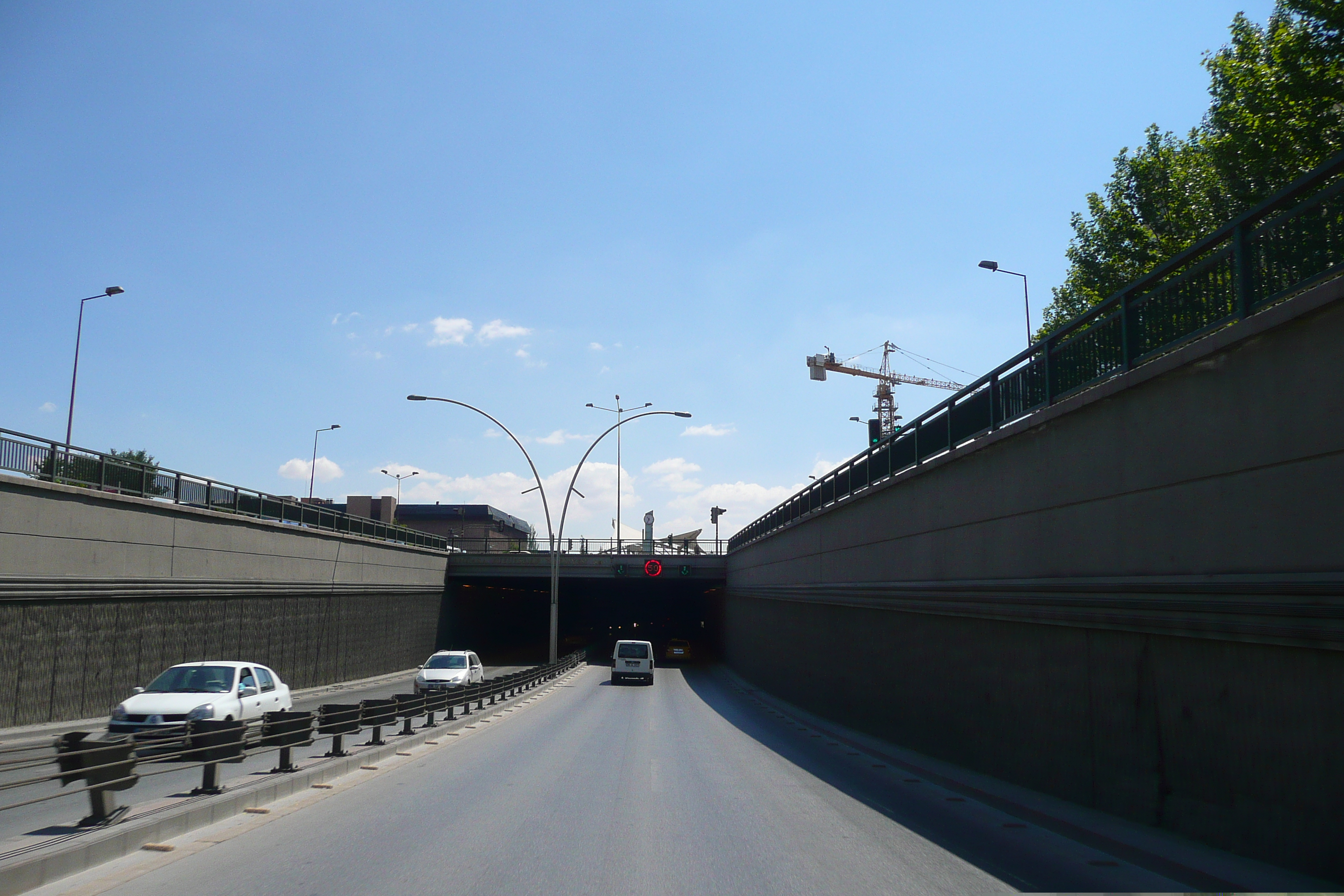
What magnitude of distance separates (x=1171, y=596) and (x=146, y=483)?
24.3 metres

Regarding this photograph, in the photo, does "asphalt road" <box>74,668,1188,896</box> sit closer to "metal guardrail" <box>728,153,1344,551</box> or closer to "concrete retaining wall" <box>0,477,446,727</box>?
"metal guardrail" <box>728,153,1344,551</box>

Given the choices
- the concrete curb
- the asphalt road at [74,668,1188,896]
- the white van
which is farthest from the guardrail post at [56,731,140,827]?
the white van

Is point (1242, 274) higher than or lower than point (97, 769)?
higher

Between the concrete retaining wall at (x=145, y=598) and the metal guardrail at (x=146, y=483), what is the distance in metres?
0.36

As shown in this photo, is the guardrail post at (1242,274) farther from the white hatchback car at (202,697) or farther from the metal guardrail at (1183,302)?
the white hatchback car at (202,697)

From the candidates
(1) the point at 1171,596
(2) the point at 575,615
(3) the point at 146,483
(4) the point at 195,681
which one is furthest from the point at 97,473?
(2) the point at 575,615

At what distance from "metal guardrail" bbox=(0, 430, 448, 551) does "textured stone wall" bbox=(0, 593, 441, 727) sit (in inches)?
109

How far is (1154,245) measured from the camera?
147 ft

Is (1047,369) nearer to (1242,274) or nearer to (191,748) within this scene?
(1242,274)

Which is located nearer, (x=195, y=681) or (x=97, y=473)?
(x=195, y=681)

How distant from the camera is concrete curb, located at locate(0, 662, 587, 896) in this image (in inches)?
279

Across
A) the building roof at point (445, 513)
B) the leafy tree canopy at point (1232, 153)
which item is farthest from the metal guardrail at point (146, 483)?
the building roof at point (445, 513)

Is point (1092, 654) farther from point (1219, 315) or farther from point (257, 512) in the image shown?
point (257, 512)

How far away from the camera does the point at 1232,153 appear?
36875 mm
